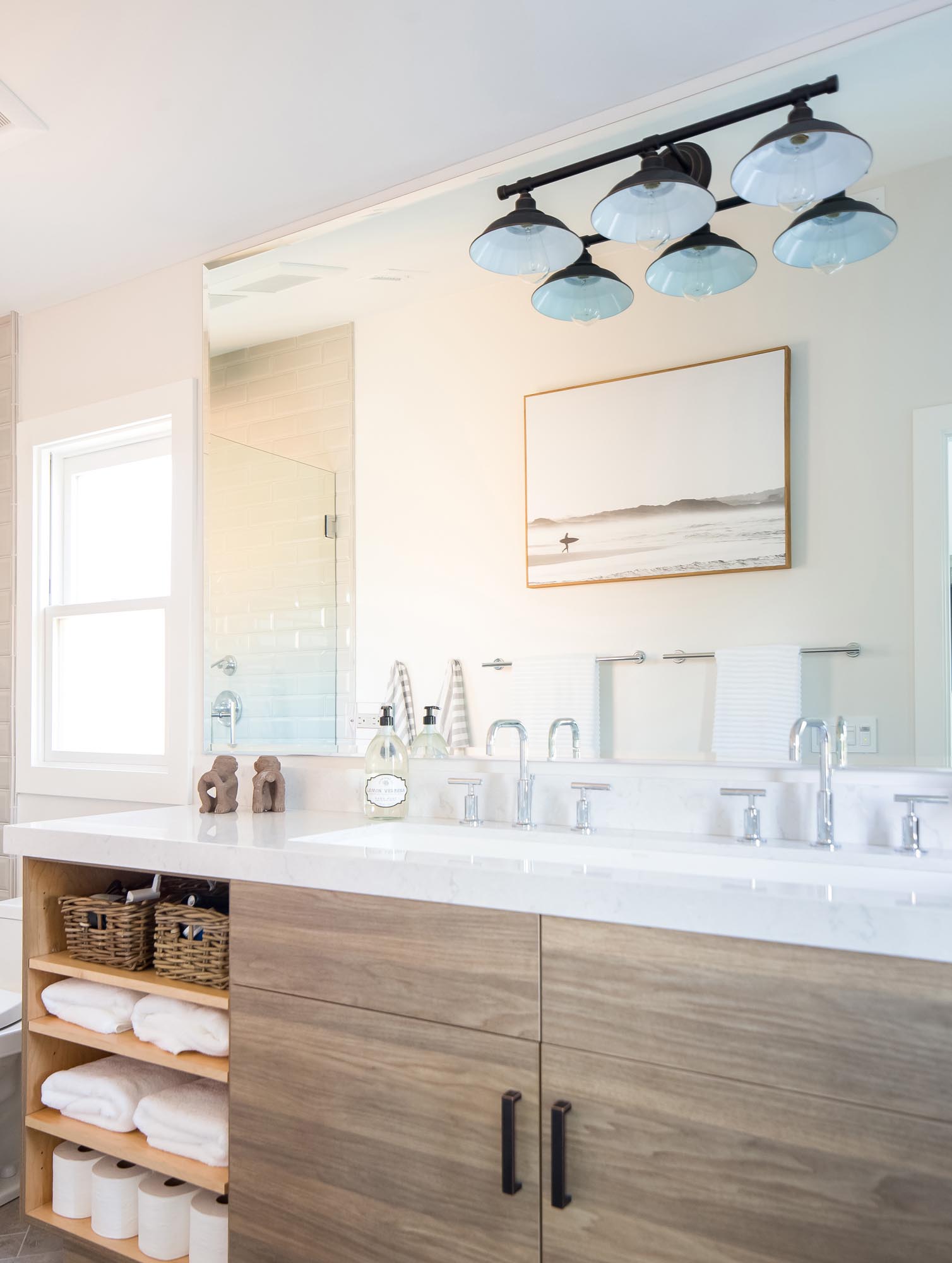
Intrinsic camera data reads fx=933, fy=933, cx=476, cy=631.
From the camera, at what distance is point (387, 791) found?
1.89 m

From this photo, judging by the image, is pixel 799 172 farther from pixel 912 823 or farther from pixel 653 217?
pixel 912 823

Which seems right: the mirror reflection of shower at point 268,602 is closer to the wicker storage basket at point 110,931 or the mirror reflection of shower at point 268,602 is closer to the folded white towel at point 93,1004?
the wicker storage basket at point 110,931

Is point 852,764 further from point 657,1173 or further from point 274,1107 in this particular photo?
point 274,1107

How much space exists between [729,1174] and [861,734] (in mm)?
737

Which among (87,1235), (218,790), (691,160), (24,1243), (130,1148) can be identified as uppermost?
(691,160)

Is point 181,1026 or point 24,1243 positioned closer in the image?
point 181,1026

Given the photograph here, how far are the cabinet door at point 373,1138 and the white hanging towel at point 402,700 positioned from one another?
2.14ft

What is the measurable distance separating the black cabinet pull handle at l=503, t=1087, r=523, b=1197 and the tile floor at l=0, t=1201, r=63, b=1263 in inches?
49.3

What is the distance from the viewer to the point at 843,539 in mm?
1596

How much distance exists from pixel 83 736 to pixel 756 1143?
2213 mm

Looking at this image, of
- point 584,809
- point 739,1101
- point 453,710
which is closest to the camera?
point 739,1101

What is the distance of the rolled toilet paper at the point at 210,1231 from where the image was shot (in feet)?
5.31

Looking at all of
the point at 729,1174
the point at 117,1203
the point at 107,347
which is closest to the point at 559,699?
the point at 729,1174

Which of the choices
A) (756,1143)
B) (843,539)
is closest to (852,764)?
(843,539)
